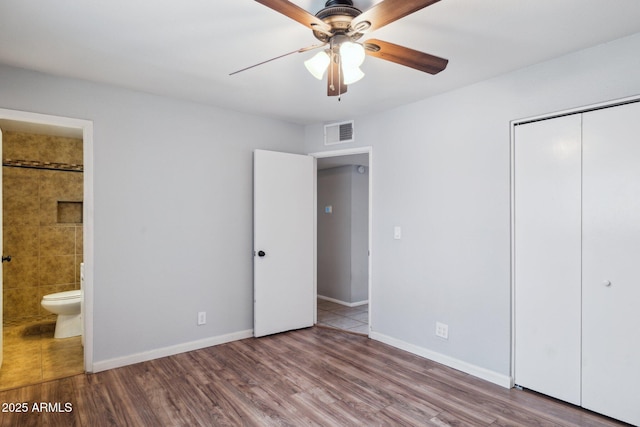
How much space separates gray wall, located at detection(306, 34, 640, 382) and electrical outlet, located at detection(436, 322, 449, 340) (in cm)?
4

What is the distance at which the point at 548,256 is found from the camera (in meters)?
2.64

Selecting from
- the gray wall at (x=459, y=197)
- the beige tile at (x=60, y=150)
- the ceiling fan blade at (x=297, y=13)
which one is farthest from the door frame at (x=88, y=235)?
the gray wall at (x=459, y=197)

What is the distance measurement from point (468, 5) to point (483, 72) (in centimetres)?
102

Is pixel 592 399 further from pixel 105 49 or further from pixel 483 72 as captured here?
pixel 105 49

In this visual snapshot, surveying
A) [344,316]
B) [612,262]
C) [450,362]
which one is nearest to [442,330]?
[450,362]

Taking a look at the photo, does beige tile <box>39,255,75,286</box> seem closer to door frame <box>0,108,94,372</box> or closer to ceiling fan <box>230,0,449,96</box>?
door frame <box>0,108,94,372</box>

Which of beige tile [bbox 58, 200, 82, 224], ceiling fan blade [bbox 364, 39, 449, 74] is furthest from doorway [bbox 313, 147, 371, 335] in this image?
beige tile [bbox 58, 200, 82, 224]

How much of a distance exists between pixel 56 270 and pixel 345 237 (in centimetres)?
382

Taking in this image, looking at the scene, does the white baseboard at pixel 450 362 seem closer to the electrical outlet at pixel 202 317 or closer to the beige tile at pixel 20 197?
the electrical outlet at pixel 202 317

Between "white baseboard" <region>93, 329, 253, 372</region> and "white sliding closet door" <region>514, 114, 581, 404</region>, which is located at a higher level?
"white sliding closet door" <region>514, 114, 581, 404</region>

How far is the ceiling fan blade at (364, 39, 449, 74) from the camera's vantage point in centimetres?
183

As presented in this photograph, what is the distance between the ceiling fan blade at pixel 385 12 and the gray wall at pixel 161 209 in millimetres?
2351

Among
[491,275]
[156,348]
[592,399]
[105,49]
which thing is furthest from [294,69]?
[592,399]

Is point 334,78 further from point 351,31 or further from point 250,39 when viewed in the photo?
point 250,39
